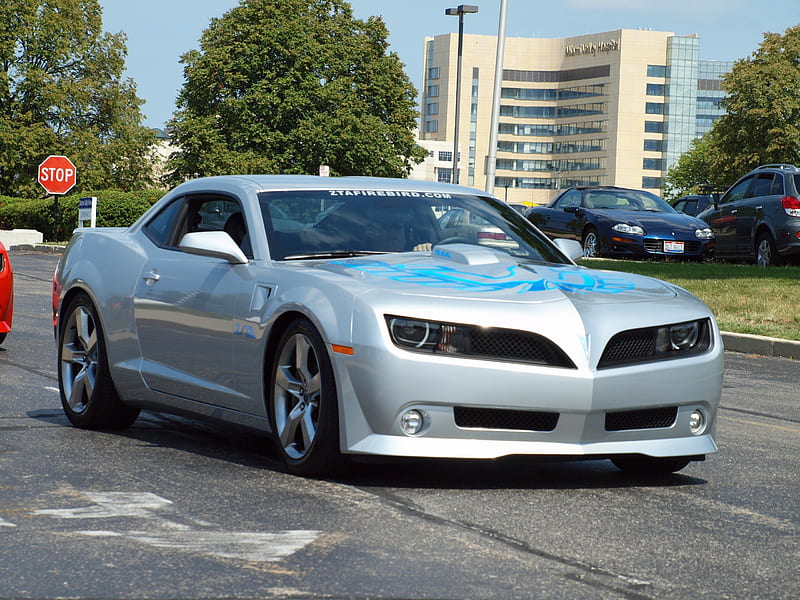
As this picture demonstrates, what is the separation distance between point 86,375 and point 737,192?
18.0m

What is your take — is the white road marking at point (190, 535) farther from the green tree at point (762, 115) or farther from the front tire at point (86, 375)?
the green tree at point (762, 115)

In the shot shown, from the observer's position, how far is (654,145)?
17150 centimetres

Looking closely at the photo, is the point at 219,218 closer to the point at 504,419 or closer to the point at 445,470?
the point at 445,470

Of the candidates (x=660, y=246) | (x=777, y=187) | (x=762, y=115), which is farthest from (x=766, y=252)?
(x=762, y=115)

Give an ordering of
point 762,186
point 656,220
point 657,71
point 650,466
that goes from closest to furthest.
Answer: point 650,466, point 762,186, point 656,220, point 657,71

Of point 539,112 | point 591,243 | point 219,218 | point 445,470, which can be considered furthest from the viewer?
point 539,112

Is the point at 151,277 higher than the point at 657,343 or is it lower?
higher

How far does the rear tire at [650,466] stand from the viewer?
618 centimetres

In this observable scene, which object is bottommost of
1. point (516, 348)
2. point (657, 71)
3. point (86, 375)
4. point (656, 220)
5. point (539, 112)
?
point (86, 375)

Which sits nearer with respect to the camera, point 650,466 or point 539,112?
point 650,466

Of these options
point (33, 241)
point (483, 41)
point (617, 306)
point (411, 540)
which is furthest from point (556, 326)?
point (483, 41)

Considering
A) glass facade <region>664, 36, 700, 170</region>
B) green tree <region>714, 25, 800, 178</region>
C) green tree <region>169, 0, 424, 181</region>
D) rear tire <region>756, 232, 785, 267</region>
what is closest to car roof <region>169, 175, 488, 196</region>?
rear tire <region>756, 232, 785, 267</region>

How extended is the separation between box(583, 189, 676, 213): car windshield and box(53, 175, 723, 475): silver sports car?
18.0 metres

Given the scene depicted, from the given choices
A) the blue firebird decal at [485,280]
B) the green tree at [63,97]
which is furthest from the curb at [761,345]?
the green tree at [63,97]
